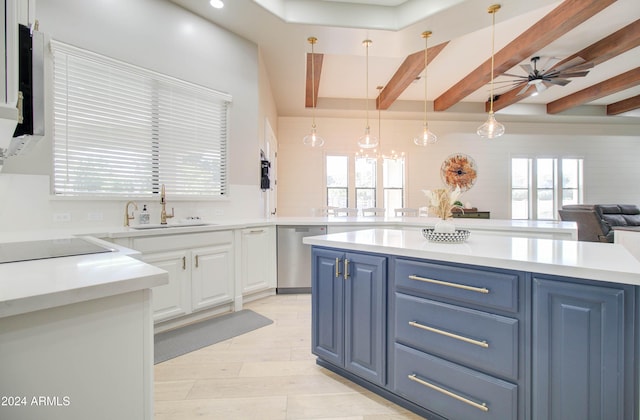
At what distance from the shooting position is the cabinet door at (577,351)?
1013 millimetres

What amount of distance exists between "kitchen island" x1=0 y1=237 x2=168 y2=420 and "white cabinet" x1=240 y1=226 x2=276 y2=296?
224 centimetres

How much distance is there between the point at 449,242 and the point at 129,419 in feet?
5.47

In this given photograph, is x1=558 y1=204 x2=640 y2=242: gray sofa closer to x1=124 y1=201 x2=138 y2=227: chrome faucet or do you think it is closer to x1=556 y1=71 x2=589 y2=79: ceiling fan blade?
x1=556 y1=71 x2=589 y2=79: ceiling fan blade

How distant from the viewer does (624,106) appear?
6.52 m

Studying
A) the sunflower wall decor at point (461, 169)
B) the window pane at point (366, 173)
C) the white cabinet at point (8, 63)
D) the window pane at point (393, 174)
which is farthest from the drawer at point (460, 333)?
the sunflower wall decor at point (461, 169)

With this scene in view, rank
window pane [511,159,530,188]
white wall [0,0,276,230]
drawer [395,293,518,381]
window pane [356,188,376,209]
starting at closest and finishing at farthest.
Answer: drawer [395,293,518,381], white wall [0,0,276,230], window pane [356,188,376,209], window pane [511,159,530,188]

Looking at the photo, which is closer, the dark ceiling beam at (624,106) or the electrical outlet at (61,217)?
the electrical outlet at (61,217)

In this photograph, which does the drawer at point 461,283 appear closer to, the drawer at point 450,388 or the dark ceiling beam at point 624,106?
the drawer at point 450,388

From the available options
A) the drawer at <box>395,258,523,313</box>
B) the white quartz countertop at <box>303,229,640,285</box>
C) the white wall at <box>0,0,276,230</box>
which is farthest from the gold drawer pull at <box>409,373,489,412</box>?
the white wall at <box>0,0,276,230</box>

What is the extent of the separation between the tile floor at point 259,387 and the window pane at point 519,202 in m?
7.22

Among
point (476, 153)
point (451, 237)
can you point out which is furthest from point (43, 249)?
point (476, 153)

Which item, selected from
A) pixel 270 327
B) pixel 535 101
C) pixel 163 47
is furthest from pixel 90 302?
pixel 535 101

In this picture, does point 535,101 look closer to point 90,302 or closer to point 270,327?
point 270,327

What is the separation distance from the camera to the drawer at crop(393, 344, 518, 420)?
1.24 meters
